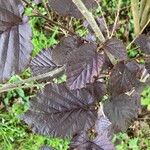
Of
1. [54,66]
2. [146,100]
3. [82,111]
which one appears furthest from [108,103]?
[146,100]

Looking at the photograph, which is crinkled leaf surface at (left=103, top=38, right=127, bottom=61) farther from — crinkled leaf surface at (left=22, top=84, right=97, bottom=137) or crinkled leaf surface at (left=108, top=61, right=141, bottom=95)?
crinkled leaf surface at (left=22, top=84, right=97, bottom=137)

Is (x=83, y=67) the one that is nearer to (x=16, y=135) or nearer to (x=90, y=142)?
(x=90, y=142)

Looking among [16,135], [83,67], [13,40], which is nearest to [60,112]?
[83,67]

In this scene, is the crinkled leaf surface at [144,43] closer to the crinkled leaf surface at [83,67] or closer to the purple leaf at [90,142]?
the crinkled leaf surface at [83,67]

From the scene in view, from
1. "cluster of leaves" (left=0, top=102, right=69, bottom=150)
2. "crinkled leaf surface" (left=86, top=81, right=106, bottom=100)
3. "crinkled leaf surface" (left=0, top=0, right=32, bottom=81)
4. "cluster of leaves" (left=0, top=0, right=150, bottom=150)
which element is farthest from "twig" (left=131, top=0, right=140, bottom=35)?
"cluster of leaves" (left=0, top=102, right=69, bottom=150)

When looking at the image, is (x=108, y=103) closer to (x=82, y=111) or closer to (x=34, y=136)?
(x=82, y=111)

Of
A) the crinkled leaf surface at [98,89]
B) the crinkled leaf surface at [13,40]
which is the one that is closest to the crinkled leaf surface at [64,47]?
the crinkled leaf surface at [98,89]
